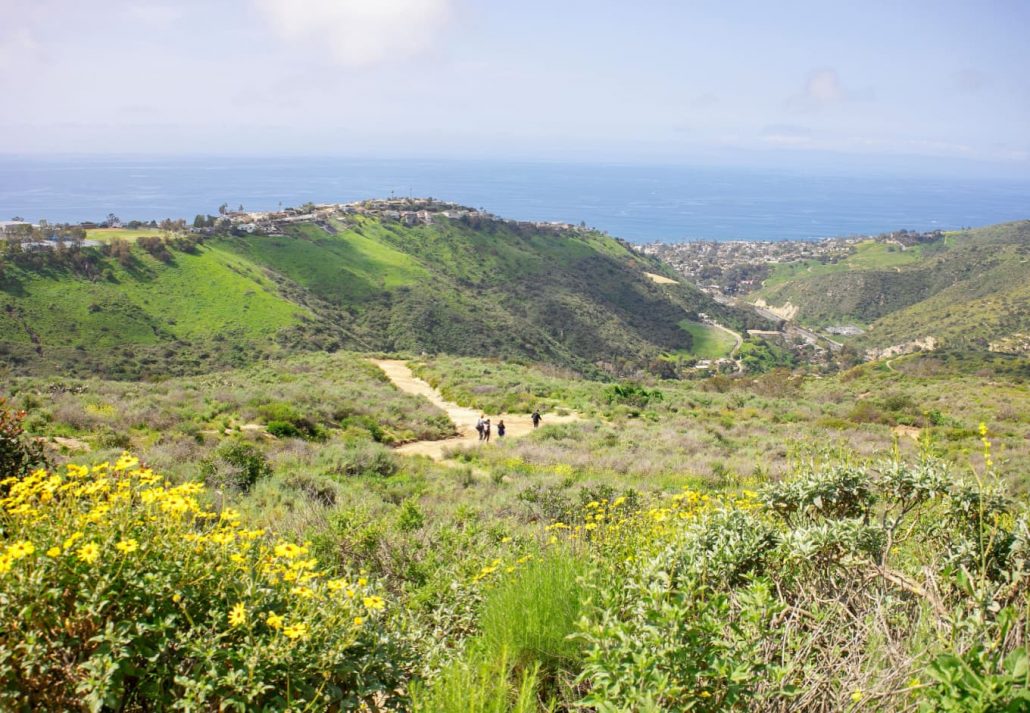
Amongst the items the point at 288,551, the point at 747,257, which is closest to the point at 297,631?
the point at 288,551

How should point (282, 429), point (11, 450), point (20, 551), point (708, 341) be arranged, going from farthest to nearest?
point (708, 341), point (282, 429), point (11, 450), point (20, 551)

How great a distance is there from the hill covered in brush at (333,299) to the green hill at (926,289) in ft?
87.4

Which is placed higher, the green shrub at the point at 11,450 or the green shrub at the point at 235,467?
the green shrub at the point at 11,450

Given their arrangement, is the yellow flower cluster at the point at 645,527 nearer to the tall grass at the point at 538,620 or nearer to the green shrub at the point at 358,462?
the tall grass at the point at 538,620

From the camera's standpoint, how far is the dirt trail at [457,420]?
16.3 meters

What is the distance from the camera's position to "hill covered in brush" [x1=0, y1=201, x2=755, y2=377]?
44906mm

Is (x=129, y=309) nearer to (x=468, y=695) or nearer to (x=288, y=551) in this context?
(x=288, y=551)

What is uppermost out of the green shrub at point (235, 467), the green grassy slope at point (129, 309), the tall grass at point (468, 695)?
the tall grass at point (468, 695)

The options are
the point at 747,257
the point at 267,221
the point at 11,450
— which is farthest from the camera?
the point at 747,257

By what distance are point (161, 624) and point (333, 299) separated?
67881 millimetres

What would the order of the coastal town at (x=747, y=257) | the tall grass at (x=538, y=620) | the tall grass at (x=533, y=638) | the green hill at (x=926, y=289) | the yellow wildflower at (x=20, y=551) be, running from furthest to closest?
the coastal town at (x=747, y=257) → the green hill at (x=926, y=289) → the tall grass at (x=538, y=620) → the tall grass at (x=533, y=638) → the yellow wildflower at (x=20, y=551)

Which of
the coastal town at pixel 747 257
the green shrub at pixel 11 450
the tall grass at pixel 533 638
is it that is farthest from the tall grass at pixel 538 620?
the coastal town at pixel 747 257

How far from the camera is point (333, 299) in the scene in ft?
220

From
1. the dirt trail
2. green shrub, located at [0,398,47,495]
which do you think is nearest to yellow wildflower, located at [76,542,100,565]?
green shrub, located at [0,398,47,495]
